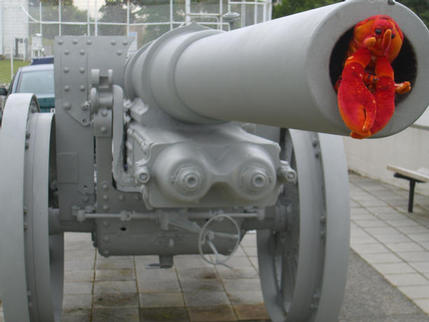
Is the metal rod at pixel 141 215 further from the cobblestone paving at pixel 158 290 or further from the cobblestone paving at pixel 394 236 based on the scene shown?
the cobblestone paving at pixel 394 236

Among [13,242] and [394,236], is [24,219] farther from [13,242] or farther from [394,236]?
[394,236]

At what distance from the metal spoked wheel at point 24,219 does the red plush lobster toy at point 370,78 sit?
2.05 metres

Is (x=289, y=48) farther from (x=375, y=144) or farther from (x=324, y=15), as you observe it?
(x=375, y=144)

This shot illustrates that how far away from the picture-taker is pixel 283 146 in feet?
12.8

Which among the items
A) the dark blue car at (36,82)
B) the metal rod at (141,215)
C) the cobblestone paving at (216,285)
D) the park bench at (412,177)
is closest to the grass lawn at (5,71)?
the dark blue car at (36,82)

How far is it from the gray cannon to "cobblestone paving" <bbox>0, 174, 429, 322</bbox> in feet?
1.44

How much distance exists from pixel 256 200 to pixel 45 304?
1.31m

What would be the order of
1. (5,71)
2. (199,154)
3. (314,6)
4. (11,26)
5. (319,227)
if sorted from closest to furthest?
1. (199,154)
2. (319,227)
3. (314,6)
4. (5,71)
5. (11,26)

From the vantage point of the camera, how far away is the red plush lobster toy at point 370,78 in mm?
1380

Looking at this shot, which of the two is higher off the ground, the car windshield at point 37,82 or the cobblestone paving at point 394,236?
the car windshield at point 37,82

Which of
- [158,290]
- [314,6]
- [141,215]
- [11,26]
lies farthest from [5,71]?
[141,215]

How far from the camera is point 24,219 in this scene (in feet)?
10.2

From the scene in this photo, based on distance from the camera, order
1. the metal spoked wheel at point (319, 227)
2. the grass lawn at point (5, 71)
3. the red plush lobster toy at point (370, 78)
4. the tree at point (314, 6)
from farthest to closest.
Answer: the tree at point (314, 6)
the grass lawn at point (5, 71)
the metal spoked wheel at point (319, 227)
the red plush lobster toy at point (370, 78)

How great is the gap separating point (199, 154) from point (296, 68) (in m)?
1.10
